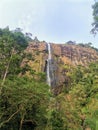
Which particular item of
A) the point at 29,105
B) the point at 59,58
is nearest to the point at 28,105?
the point at 29,105

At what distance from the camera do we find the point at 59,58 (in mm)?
29469

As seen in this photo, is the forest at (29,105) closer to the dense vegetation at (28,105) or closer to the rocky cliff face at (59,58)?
the dense vegetation at (28,105)

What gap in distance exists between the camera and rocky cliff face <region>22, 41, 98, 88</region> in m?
26.3

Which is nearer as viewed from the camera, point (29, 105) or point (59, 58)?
point (29, 105)

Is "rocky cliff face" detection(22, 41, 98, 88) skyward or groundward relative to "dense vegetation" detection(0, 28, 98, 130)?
skyward

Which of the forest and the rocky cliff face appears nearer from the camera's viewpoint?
the forest

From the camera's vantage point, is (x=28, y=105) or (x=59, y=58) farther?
(x=59, y=58)

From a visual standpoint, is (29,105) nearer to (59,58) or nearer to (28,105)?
(28,105)

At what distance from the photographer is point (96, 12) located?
40188 millimetres

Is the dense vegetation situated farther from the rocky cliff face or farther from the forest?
the rocky cliff face

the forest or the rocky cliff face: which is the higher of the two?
the rocky cliff face

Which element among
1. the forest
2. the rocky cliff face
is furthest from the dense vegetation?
the rocky cliff face

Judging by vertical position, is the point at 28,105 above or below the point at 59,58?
below

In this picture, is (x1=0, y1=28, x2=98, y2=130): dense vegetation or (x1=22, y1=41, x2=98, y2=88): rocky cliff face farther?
(x1=22, y1=41, x2=98, y2=88): rocky cliff face
